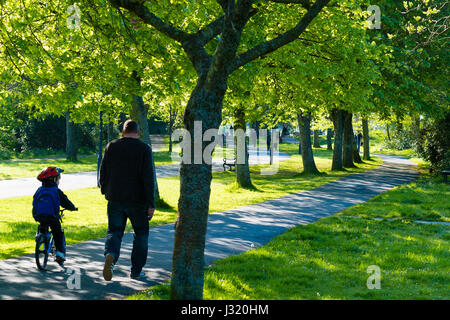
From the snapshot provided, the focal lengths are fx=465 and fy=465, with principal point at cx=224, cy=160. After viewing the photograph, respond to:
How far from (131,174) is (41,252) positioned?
6.62 feet

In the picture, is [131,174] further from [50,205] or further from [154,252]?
[154,252]

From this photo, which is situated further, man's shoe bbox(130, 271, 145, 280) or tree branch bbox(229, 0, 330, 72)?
man's shoe bbox(130, 271, 145, 280)

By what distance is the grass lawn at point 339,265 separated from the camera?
19.1 ft

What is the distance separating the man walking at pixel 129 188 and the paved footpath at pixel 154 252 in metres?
0.49

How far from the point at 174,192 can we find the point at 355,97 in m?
10.0

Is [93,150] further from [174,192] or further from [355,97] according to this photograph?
[355,97]

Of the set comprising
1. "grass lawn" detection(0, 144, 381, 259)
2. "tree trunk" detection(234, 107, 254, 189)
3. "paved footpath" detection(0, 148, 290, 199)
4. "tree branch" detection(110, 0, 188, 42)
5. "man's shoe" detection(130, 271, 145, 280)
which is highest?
"tree branch" detection(110, 0, 188, 42)

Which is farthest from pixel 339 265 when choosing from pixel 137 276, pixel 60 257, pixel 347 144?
pixel 347 144

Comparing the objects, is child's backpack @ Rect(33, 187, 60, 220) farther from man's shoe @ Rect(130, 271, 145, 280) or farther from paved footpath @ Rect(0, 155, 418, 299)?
man's shoe @ Rect(130, 271, 145, 280)

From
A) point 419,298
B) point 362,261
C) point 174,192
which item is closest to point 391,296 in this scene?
point 419,298

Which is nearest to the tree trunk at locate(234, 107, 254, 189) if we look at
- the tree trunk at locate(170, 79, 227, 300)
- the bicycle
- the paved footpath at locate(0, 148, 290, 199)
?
the paved footpath at locate(0, 148, 290, 199)

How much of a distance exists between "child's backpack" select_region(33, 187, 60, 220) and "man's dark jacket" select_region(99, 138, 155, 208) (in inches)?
41.4

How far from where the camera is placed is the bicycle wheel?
6664 mm

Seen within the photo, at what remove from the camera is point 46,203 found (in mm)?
6551
